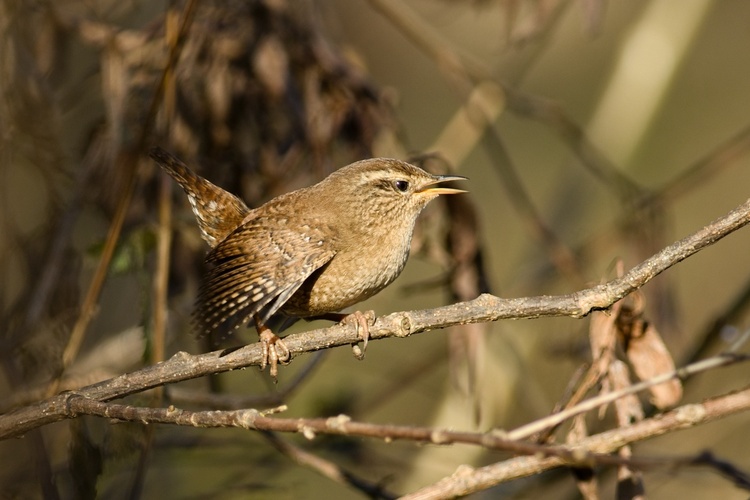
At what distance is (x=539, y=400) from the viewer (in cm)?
394

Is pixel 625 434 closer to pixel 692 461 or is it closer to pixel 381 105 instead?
pixel 692 461

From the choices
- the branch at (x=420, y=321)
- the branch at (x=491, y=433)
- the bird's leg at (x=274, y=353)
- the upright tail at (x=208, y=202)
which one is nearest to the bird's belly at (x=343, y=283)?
the bird's leg at (x=274, y=353)

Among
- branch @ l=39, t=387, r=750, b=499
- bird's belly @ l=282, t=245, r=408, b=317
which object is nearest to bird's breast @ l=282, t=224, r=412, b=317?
bird's belly @ l=282, t=245, r=408, b=317

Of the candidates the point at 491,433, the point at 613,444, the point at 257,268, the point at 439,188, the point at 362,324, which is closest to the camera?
the point at 491,433

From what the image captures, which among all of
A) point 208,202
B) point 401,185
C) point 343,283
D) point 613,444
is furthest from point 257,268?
point 613,444

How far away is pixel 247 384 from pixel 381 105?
1852 millimetres

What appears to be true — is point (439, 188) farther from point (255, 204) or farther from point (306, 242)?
point (255, 204)

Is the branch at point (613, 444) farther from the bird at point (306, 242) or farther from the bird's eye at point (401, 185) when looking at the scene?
the bird's eye at point (401, 185)

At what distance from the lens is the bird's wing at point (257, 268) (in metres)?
2.77

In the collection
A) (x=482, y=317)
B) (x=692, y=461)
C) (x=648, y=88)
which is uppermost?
(x=648, y=88)

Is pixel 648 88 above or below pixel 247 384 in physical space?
above

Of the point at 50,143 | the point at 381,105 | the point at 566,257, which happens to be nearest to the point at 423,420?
the point at 566,257

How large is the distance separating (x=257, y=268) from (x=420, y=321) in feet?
3.07

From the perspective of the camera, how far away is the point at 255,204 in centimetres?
364
